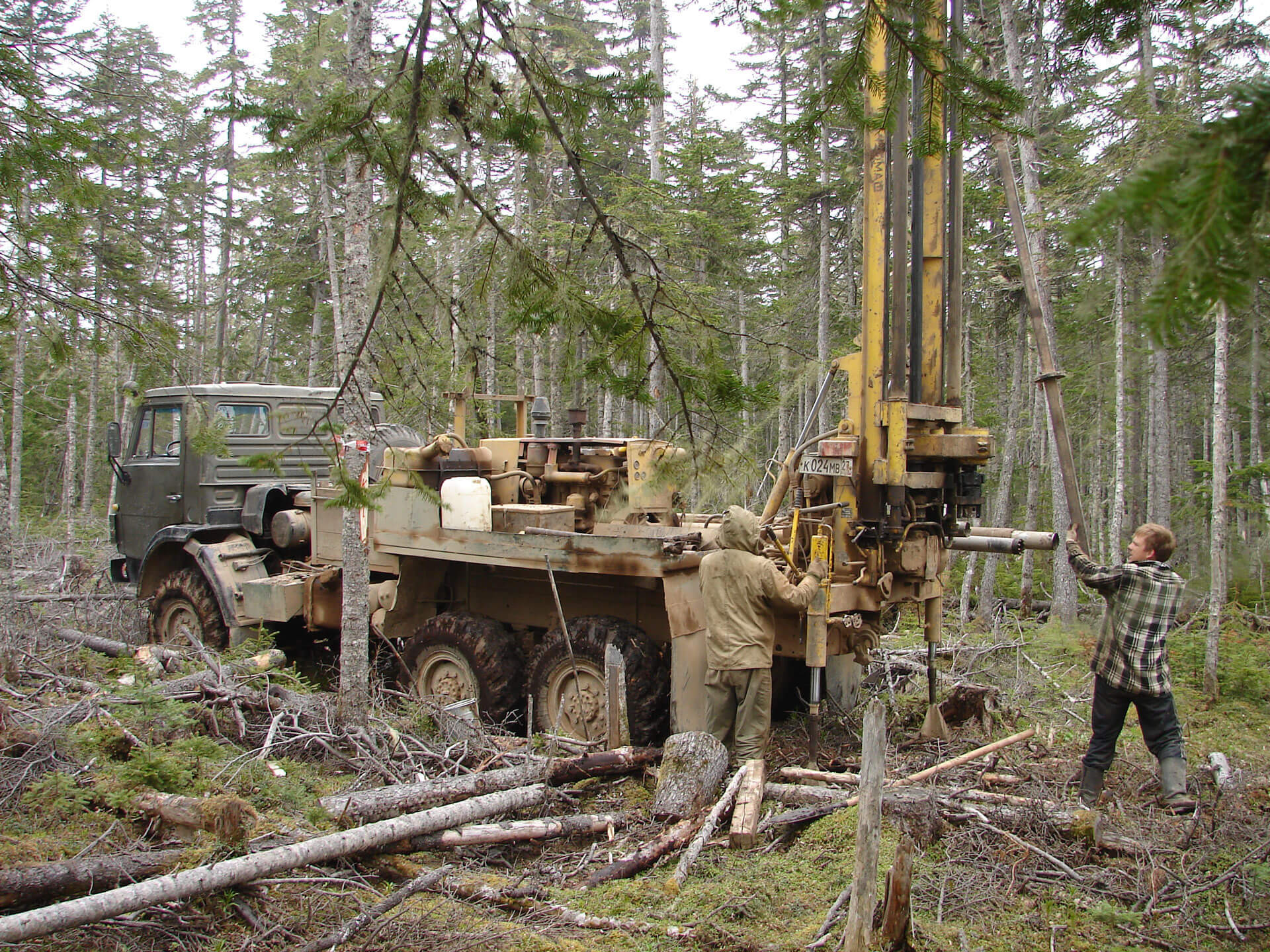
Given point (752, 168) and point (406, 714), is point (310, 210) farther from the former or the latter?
point (406, 714)

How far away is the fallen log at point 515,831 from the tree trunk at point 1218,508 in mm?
8639

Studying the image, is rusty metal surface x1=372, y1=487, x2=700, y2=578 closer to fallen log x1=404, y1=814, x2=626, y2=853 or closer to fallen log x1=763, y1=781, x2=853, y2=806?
fallen log x1=763, y1=781, x2=853, y2=806

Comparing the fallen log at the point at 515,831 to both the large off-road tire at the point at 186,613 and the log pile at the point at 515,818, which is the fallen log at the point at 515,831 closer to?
the log pile at the point at 515,818

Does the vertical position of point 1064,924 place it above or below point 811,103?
below

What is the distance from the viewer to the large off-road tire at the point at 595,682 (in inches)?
257

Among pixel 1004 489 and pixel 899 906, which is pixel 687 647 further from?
pixel 1004 489

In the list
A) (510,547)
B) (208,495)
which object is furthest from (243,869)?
(208,495)

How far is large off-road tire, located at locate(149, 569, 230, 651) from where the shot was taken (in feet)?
29.5

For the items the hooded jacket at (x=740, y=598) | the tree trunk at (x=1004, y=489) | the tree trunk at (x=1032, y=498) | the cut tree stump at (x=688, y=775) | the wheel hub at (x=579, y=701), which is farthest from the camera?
the tree trunk at (x=1032, y=498)

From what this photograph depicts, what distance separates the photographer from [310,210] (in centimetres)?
2342

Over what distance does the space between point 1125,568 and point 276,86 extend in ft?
63.4

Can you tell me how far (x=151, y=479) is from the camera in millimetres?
9664

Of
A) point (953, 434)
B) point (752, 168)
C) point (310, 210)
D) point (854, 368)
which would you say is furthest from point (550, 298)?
point (310, 210)

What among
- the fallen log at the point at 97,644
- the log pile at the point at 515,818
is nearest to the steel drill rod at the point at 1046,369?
the log pile at the point at 515,818
